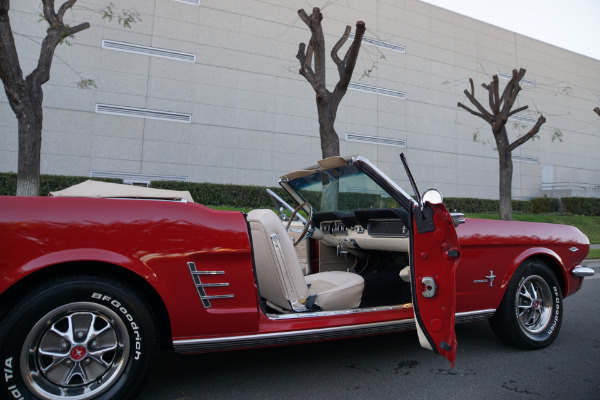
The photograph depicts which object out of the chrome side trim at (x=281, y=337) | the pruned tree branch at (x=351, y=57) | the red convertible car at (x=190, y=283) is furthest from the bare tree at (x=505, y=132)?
the chrome side trim at (x=281, y=337)

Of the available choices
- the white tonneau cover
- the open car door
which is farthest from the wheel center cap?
the open car door

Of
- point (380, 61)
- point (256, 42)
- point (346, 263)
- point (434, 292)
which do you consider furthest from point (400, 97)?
point (434, 292)

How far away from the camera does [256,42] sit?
1639 cm

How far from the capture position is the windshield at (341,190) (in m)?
3.15

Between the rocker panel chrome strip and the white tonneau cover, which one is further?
the white tonneau cover

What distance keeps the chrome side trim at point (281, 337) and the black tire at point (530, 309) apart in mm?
1022

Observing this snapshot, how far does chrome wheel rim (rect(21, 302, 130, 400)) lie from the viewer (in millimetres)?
1991

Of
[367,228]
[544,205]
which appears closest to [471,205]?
[544,205]

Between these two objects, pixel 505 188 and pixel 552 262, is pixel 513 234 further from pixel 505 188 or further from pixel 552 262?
pixel 505 188

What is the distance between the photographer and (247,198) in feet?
46.8

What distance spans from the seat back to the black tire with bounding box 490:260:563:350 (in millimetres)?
1777

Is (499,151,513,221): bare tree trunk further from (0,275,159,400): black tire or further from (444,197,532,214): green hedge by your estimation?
(0,275,159,400): black tire

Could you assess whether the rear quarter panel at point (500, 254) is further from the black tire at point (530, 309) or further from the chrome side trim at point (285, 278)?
the chrome side trim at point (285, 278)

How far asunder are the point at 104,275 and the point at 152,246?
0.94 feet
